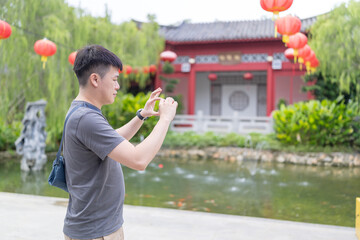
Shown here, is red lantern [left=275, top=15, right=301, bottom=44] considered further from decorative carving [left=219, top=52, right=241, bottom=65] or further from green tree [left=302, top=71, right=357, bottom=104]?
decorative carving [left=219, top=52, right=241, bottom=65]

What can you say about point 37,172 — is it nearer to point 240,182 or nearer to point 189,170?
point 189,170

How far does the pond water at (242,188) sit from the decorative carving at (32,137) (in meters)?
0.26

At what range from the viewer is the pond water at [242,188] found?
4793 millimetres

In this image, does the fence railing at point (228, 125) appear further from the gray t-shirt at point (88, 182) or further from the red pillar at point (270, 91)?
the gray t-shirt at point (88, 182)

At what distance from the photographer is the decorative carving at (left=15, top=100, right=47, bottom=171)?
706 centimetres

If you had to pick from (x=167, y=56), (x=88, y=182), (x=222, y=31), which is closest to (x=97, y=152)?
(x=88, y=182)

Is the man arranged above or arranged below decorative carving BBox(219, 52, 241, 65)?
below

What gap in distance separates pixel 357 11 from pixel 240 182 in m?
4.99

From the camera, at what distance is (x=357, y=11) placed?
8328 mm

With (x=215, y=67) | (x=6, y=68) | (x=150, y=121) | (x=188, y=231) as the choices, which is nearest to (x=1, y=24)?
(x=6, y=68)

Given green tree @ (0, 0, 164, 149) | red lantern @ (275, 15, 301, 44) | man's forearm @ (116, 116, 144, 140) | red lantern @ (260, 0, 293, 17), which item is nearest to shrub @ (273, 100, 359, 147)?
red lantern @ (275, 15, 301, 44)

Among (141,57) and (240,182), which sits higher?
(141,57)

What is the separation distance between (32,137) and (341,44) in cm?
767

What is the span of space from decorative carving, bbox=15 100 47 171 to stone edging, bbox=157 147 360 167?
3.87 m
